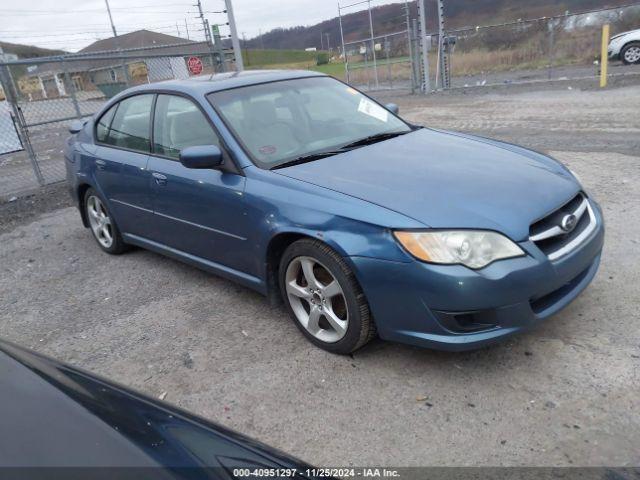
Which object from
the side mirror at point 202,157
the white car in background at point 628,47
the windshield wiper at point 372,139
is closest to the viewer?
the side mirror at point 202,157

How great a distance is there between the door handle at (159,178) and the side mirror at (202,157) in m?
0.67

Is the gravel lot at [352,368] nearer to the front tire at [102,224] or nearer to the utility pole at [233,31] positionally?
the front tire at [102,224]

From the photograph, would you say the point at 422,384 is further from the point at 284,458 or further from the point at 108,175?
the point at 108,175

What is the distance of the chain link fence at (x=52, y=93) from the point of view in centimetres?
824

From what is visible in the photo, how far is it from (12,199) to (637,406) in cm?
845

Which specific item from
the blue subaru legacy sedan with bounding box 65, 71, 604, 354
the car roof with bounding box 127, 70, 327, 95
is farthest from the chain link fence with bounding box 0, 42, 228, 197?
the blue subaru legacy sedan with bounding box 65, 71, 604, 354

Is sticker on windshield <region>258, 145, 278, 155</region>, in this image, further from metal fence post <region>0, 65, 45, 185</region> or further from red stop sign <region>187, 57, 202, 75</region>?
red stop sign <region>187, 57, 202, 75</region>

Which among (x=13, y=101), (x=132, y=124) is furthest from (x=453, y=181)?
(x=13, y=101)

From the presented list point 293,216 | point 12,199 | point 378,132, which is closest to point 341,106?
point 378,132

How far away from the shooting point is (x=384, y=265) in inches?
108

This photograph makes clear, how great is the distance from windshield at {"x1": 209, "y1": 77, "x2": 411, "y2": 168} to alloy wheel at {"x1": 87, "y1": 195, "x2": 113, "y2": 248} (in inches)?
81.7

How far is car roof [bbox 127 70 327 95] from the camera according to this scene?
4.03 m

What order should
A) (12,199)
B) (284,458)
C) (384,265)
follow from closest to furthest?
(284,458)
(384,265)
(12,199)

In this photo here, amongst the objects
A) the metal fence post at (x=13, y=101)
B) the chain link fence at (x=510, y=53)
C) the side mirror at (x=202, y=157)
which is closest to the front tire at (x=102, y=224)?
the side mirror at (x=202, y=157)
